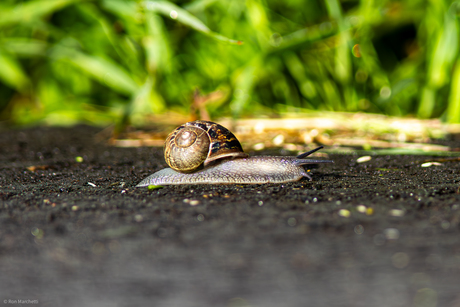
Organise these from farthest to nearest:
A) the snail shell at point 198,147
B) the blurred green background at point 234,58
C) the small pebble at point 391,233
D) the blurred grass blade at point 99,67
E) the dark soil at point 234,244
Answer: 1. the blurred grass blade at point 99,67
2. the blurred green background at point 234,58
3. the snail shell at point 198,147
4. the small pebble at point 391,233
5. the dark soil at point 234,244

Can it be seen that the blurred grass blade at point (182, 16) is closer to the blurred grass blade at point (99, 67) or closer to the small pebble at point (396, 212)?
the blurred grass blade at point (99, 67)

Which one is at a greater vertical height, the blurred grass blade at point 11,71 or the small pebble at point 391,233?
the blurred grass blade at point 11,71

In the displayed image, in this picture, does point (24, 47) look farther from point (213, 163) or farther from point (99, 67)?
point (213, 163)

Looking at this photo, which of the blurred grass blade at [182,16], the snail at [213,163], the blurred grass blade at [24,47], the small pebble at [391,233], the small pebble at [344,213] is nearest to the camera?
the small pebble at [391,233]

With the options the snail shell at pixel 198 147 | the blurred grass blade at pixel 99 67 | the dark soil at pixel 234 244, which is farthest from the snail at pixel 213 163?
the blurred grass blade at pixel 99 67

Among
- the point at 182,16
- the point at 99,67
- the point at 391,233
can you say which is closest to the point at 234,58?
the point at 99,67

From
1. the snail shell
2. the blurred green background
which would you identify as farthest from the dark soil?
the blurred green background
